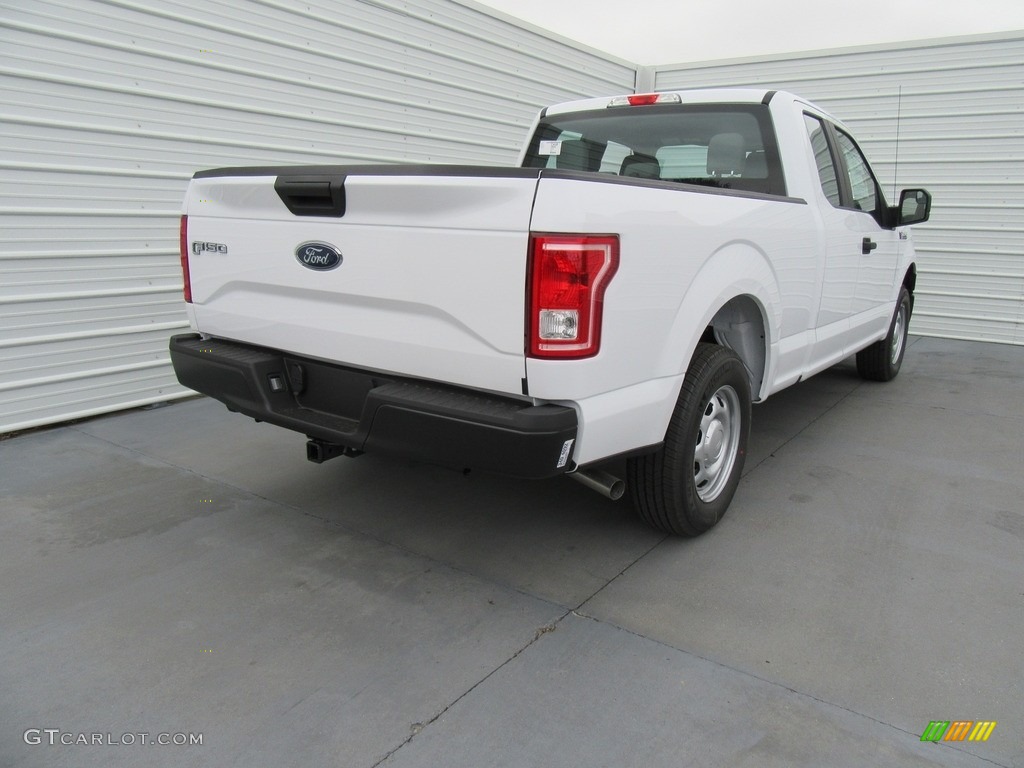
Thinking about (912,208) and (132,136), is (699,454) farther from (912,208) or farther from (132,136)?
(132,136)

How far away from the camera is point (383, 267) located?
2.47m

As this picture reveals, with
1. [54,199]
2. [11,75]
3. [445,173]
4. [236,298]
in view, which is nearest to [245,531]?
[236,298]

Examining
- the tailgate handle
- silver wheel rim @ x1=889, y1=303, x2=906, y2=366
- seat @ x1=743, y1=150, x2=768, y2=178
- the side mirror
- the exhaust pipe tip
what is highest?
seat @ x1=743, y1=150, x2=768, y2=178

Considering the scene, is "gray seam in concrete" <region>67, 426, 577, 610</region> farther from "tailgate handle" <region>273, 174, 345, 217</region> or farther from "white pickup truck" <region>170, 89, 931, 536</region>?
"tailgate handle" <region>273, 174, 345, 217</region>

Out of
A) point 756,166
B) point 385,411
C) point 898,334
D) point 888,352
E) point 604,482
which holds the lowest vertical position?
point 604,482

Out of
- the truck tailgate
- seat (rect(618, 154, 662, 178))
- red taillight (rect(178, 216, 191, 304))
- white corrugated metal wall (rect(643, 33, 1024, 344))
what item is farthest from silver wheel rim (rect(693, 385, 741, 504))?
white corrugated metal wall (rect(643, 33, 1024, 344))

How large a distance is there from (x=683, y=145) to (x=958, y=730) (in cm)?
290

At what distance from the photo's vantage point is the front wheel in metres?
2.83

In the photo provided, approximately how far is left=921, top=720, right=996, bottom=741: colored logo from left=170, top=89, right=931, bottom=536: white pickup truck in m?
1.14

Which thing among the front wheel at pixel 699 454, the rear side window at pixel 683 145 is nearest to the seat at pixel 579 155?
the rear side window at pixel 683 145

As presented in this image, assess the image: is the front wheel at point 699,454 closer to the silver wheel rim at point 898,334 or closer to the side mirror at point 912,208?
the side mirror at point 912,208

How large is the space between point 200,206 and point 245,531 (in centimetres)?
141

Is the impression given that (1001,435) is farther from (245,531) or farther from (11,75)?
(11,75)

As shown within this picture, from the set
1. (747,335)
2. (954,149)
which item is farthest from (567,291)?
(954,149)
